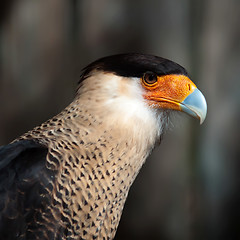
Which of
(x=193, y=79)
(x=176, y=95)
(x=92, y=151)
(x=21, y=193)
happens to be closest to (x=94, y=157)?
(x=92, y=151)

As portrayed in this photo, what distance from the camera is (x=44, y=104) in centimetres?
441

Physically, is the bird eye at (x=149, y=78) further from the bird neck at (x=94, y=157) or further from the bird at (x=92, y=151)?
the bird neck at (x=94, y=157)

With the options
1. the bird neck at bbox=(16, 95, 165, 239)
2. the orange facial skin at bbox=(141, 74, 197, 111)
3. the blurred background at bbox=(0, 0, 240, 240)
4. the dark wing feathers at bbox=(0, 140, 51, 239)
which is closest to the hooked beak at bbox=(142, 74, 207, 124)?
the orange facial skin at bbox=(141, 74, 197, 111)

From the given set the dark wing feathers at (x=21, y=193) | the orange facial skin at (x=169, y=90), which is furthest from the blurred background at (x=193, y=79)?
the dark wing feathers at (x=21, y=193)

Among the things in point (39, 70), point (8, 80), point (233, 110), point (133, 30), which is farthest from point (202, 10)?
point (8, 80)

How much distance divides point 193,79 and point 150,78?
194 cm

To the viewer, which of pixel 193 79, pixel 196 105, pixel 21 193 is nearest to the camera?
pixel 21 193

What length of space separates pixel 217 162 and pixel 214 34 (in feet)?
3.28

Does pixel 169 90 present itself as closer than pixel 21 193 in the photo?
No

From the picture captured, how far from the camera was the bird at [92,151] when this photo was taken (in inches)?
71.3

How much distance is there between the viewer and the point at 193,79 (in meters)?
3.86

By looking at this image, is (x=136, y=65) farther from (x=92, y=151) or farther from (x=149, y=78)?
(x=92, y=151)

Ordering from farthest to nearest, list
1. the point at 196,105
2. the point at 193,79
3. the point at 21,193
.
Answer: the point at 193,79 < the point at 196,105 < the point at 21,193

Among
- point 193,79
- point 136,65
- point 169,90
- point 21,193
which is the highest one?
point 136,65
